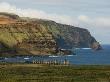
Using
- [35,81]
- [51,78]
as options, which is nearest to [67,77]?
[51,78]

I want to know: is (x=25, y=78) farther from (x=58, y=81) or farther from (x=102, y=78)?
(x=102, y=78)

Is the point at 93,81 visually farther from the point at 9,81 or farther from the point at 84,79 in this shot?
the point at 9,81

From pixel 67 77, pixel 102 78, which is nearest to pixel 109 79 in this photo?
pixel 102 78

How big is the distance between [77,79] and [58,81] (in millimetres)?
6337

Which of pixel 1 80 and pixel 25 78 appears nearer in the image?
pixel 1 80

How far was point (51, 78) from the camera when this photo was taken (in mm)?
109125

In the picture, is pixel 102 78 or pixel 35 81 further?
pixel 102 78

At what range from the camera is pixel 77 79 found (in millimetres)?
106688

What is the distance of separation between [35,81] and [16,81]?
13.3ft

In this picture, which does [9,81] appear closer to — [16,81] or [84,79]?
[16,81]

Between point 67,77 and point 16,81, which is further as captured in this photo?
point 67,77

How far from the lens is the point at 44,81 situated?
102 metres

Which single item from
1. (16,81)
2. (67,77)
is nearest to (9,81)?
(16,81)

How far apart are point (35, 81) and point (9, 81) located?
5.74 meters
